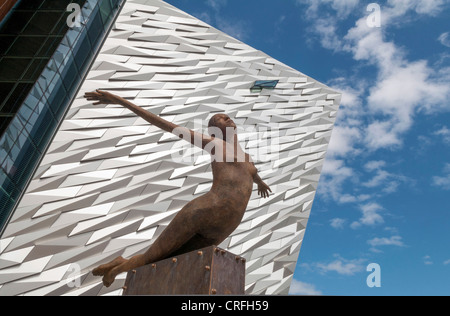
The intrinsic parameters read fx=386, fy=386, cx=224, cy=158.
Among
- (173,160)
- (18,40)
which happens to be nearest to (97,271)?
(18,40)

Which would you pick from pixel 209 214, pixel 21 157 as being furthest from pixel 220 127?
pixel 21 157

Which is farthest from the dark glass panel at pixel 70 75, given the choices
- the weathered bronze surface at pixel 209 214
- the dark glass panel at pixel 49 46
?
the weathered bronze surface at pixel 209 214

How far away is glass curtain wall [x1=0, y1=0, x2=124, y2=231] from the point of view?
10070 mm

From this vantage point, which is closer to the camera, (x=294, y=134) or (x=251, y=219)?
(x=251, y=219)

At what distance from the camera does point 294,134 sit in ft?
70.1

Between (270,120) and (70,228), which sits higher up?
(270,120)

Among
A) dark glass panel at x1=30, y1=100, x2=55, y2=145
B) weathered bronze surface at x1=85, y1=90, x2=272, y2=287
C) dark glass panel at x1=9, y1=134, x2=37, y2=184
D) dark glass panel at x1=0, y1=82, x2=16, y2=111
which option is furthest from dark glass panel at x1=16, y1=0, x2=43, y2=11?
weathered bronze surface at x1=85, y1=90, x2=272, y2=287

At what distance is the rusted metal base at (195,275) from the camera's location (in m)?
3.05

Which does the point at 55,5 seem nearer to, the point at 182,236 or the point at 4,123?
the point at 4,123

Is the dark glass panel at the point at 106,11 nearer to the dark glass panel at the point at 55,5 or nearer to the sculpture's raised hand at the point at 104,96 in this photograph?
the dark glass panel at the point at 55,5

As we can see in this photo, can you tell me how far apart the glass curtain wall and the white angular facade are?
4.72 ft

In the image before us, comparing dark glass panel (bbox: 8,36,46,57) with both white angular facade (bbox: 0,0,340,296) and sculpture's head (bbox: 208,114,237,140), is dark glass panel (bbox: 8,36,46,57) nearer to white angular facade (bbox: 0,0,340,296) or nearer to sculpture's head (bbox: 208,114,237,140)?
white angular facade (bbox: 0,0,340,296)

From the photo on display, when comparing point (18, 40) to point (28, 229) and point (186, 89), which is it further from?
point (186, 89)
